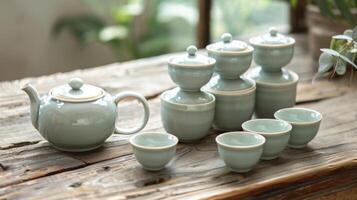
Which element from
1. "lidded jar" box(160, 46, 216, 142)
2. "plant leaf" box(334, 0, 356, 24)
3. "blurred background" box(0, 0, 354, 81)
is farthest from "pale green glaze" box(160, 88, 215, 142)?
"blurred background" box(0, 0, 354, 81)

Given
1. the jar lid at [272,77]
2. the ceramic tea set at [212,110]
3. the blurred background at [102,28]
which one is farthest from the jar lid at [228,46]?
the blurred background at [102,28]

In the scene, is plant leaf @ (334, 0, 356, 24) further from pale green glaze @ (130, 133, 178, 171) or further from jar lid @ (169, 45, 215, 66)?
pale green glaze @ (130, 133, 178, 171)

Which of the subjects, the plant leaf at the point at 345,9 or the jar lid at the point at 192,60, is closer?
the jar lid at the point at 192,60

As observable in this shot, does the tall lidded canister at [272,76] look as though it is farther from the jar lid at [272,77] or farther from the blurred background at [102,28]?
the blurred background at [102,28]

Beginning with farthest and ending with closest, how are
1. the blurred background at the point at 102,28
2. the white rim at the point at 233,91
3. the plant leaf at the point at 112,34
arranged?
the plant leaf at the point at 112,34
the blurred background at the point at 102,28
the white rim at the point at 233,91

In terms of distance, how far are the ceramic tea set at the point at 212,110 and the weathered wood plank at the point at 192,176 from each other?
3 cm

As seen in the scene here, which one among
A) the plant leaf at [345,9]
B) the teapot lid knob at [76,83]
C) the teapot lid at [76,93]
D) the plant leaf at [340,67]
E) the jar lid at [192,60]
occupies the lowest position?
the teapot lid at [76,93]

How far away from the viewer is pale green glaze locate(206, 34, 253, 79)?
47.6 inches

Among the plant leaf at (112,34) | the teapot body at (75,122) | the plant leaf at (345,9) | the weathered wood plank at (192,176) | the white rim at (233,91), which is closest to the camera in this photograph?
the weathered wood plank at (192,176)

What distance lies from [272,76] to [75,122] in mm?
444

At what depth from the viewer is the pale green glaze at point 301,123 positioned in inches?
46.3

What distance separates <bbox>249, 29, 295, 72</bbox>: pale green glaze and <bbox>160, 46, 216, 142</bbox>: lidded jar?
0.15m

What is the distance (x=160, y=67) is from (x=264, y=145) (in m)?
0.73

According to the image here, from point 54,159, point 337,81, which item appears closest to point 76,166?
point 54,159
